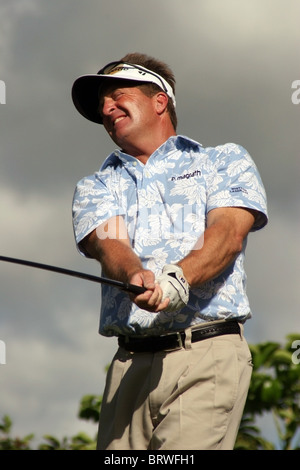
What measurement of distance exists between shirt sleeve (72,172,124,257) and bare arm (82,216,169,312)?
0.04 metres

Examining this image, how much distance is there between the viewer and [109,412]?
4801mm

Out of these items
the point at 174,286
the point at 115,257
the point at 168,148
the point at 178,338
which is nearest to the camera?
the point at 174,286

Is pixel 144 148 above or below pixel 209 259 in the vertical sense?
above

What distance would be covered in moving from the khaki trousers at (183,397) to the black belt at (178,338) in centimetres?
3

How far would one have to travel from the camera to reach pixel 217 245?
4.50 m

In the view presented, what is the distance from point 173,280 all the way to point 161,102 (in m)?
1.80

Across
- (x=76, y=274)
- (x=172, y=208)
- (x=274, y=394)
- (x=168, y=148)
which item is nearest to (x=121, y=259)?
(x=172, y=208)

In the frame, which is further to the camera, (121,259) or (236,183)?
(236,183)

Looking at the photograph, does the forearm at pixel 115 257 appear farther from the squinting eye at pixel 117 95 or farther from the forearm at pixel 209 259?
the squinting eye at pixel 117 95

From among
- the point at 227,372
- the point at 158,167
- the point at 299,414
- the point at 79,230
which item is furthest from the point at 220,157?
the point at 299,414

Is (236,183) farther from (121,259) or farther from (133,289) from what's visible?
(133,289)

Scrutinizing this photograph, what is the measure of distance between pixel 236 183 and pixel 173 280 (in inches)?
34.9

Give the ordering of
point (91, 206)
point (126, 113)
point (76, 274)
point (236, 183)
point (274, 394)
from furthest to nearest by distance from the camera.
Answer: point (274, 394) → point (126, 113) → point (91, 206) → point (236, 183) → point (76, 274)

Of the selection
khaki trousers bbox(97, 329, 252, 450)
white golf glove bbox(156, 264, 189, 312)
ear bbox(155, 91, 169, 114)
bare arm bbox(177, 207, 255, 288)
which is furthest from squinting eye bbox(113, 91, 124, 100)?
khaki trousers bbox(97, 329, 252, 450)
